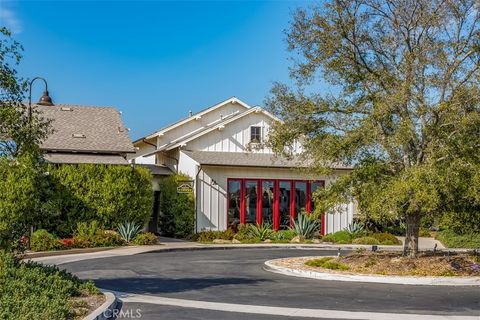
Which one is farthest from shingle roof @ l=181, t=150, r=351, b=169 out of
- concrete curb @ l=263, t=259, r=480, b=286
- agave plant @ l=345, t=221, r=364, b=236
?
concrete curb @ l=263, t=259, r=480, b=286

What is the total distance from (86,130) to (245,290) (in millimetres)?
19363

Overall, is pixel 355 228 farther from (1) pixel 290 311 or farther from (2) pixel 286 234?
(1) pixel 290 311

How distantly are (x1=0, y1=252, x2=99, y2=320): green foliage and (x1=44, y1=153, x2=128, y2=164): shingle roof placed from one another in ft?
50.8

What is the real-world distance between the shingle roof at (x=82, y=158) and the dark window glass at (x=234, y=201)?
17.8ft

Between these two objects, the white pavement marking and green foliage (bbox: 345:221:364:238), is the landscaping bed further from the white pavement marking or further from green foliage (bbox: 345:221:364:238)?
green foliage (bbox: 345:221:364:238)

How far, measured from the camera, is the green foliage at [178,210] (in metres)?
30.0

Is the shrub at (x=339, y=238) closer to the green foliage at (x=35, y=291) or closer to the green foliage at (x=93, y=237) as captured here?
the green foliage at (x=93, y=237)

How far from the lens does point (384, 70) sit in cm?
1794

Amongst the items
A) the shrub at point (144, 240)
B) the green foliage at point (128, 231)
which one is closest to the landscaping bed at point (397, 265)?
the shrub at point (144, 240)

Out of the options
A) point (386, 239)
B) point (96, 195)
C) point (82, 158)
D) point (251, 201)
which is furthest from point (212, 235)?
point (386, 239)

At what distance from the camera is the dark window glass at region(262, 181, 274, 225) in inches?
1228

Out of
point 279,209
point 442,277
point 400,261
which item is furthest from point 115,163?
point 442,277

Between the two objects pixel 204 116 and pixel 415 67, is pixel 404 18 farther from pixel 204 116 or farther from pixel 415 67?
pixel 204 116

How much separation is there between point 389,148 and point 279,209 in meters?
14.2
